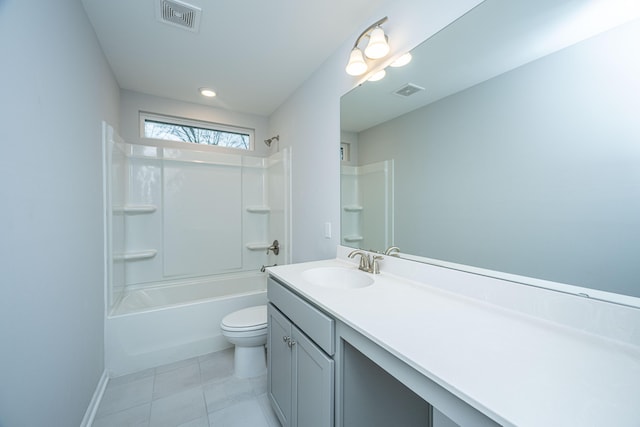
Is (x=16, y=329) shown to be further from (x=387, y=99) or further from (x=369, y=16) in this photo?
(x=369, y=16)

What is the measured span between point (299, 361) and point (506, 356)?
0.84 meters

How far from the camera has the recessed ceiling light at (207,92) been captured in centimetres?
248

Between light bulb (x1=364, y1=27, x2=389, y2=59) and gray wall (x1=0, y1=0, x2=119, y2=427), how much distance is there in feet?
4.79

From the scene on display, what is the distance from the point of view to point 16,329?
0.84 meters

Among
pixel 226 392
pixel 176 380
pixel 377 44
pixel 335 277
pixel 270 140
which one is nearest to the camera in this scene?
pixel 377 44

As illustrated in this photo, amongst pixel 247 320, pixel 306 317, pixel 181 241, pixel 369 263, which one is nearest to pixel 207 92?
pixel 181 241

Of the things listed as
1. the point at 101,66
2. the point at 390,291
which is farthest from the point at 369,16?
the point at 101,66

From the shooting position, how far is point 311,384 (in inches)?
41.5

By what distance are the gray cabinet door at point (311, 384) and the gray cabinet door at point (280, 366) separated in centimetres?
7

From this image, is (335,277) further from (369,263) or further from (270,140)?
(270,140)

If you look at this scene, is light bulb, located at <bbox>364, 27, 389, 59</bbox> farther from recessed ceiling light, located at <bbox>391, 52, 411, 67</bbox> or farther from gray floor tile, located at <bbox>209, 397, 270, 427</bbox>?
gray floor tile, located at <bbox>209, 397, 270, 427</bbox>

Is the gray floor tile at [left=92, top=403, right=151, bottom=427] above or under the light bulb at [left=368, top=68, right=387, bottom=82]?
under

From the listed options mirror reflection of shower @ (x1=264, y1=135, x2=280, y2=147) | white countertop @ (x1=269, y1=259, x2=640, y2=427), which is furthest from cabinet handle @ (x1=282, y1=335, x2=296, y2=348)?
mirror reflection of shower @ (x1=264, y1=135, x2=280, y2=147)

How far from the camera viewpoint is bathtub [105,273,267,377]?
189cm
